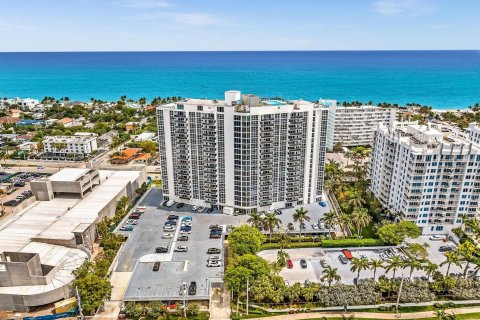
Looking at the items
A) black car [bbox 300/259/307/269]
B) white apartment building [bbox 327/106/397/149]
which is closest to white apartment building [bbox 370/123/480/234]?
black car [bbox 300/259/307/269]

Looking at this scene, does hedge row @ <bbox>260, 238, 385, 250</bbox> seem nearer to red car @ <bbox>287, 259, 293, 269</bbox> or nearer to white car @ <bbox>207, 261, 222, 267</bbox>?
red car @ <bbox>287, 259, 293, 269</bbox>

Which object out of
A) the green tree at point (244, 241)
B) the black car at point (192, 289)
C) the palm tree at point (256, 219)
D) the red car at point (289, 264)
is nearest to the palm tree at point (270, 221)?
the palm tree at point (256, 219)

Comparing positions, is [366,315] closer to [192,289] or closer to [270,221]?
[270,221]

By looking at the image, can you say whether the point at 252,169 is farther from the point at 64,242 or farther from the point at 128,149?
the point at 128,149

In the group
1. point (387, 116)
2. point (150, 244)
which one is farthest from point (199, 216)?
point (387, 116)

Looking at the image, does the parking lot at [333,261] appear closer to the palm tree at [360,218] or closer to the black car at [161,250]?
the palm tree at [360,218]

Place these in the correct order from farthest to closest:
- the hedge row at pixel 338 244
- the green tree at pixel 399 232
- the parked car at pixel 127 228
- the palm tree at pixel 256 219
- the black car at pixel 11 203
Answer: the black car at pixel 11 203 → the parked car at pixel 127 228 → the palm tree at pixel 256 219 → the hedge row at pixel 338 244 → the green tree at pixel 399 232

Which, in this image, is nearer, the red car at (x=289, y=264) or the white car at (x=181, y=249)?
the red car at (x=289, y=264)
